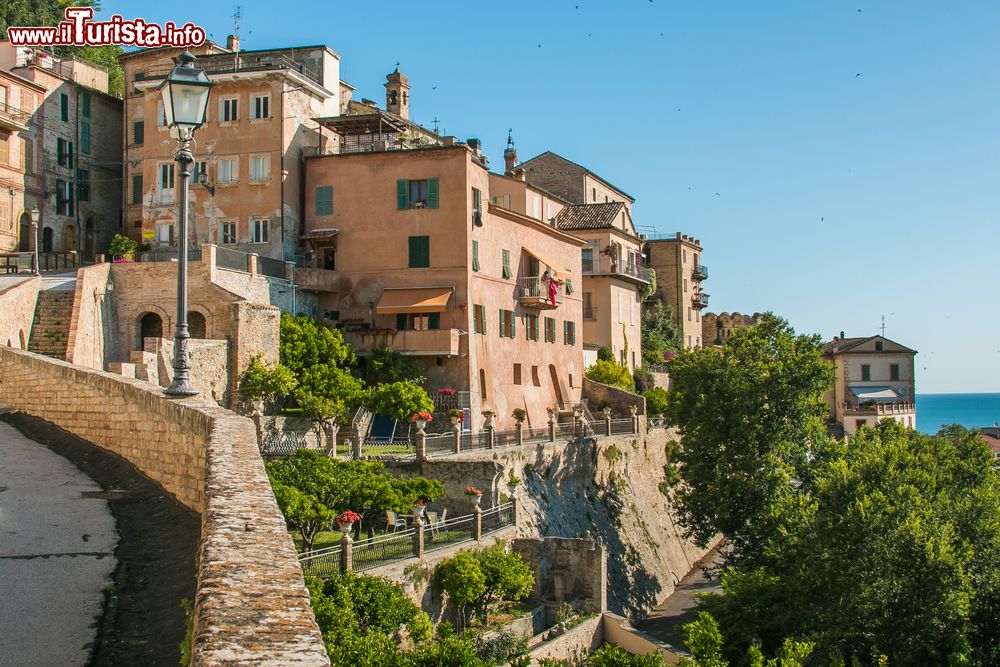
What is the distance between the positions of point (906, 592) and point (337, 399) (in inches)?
737

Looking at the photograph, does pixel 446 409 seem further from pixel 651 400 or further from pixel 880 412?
pixel 880 412

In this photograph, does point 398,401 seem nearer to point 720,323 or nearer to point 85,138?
point 85,138

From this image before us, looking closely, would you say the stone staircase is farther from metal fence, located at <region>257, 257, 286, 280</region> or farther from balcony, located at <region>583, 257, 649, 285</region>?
balcony, located at <region>583, 257, 649, 285</region>

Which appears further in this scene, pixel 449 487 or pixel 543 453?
pixel 543 453

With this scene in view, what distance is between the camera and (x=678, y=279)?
74.3 m

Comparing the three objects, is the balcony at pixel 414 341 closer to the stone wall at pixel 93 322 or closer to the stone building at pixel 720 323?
the stone wall at pixel 93 322

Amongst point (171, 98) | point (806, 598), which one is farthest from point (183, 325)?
point (806, 598)

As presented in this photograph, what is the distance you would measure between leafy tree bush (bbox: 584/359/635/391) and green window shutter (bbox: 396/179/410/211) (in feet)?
50.1

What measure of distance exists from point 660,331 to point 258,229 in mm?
35969

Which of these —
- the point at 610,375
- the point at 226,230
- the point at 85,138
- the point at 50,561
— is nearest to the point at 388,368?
the point at 226,230

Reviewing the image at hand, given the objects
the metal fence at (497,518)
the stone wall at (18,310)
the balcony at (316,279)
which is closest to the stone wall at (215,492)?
the stone wall at (18,310)

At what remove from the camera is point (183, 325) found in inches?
588

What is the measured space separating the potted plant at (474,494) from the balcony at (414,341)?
1002cm

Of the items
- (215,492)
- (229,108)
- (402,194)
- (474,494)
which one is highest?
(229,108)
